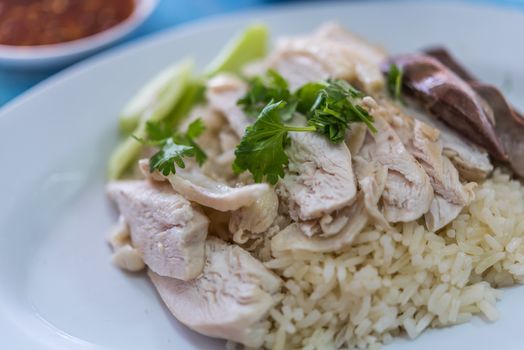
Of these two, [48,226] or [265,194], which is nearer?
[265,194]

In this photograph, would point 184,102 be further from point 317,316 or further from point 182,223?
point 317,316

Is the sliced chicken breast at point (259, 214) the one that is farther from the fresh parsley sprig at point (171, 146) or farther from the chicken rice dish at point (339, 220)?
the fresh parsley sprig at point (171, 146)

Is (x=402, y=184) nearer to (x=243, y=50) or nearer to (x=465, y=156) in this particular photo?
(x=465, y=156)

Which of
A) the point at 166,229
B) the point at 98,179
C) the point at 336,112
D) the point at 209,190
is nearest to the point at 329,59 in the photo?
the point at 336,112

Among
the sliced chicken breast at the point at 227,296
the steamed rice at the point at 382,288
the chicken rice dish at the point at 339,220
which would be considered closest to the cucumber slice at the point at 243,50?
the chicken rice dish at the point at 339,220

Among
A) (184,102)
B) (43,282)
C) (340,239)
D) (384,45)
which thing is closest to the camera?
(340,239)

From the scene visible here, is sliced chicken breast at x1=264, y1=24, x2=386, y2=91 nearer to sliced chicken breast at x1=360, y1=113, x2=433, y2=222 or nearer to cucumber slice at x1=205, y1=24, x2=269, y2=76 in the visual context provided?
cucumber slice at x1=205, y1=24, x2=269, y2=76

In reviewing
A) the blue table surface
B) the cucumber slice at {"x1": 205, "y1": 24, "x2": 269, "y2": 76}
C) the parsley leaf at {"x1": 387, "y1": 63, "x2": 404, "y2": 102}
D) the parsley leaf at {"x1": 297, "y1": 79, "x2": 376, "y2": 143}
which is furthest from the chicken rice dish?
the blue table surface

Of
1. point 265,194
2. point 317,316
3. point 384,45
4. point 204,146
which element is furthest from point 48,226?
point 384,45
